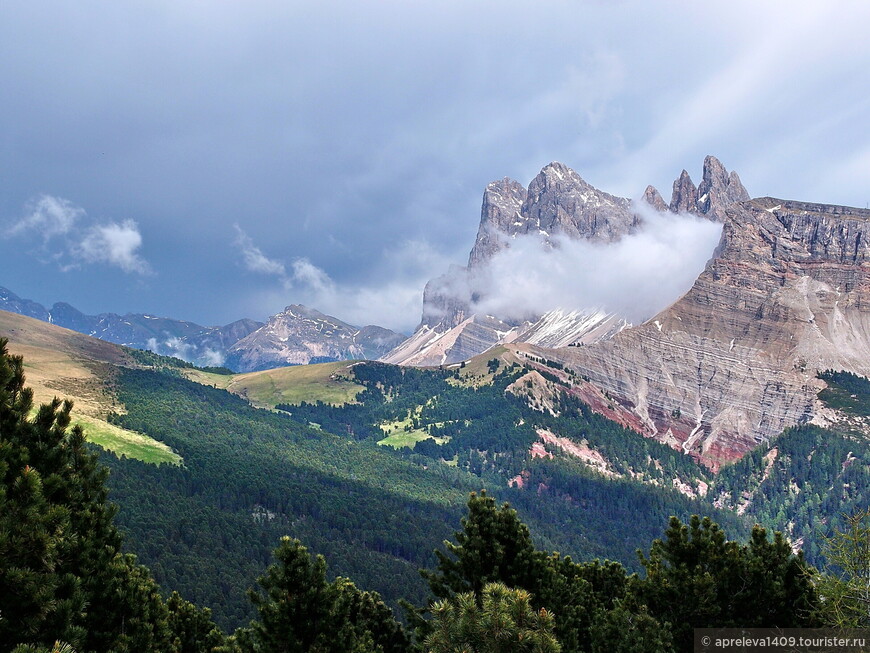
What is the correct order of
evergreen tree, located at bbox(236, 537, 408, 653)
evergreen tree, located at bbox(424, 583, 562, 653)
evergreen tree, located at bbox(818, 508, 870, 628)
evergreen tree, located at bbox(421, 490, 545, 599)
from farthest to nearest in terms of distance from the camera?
evergreen tree, located at bbox(421, 490, 545, 599) → evergreen tree, located at bbox(236, 537, 408, 653) → evergreen tree, located at bbox(818, 508, 870, 628) → evergreen tree, located at bbox(424, 583, 562, 653)

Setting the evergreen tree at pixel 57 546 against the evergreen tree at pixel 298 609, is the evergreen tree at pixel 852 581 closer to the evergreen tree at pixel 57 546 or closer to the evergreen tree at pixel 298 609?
the evergreen tree at pixel 298 609

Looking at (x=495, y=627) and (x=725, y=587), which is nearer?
(x=495, y=627)

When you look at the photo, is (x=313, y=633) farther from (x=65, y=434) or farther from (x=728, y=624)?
(x=728, y=624)

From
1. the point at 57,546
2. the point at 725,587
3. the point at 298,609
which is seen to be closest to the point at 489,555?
the point at 298,609

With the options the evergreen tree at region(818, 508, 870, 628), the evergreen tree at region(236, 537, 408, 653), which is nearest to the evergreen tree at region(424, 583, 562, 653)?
the evergreen tree at region(236, 537, 408, 653)

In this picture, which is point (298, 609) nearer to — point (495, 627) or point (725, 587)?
point (495, 627)

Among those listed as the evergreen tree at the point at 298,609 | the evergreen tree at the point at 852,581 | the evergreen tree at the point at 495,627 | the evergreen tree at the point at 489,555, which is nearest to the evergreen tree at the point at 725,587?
the evergreen tree at the point at 852,581

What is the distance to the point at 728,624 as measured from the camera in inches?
1121

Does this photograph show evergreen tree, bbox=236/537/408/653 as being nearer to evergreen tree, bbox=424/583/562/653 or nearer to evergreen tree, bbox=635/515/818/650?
evergreen tree, bbox=424/583/562/653

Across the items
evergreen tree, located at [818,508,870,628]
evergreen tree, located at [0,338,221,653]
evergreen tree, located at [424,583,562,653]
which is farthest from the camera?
evergreen tree, located at [818,508,870,628]

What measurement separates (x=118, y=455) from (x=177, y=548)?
7494 centimetres

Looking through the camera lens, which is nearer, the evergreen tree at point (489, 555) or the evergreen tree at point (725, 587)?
the evergreen tree at point (489, 555)

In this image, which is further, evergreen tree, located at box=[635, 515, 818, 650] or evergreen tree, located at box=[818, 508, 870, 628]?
evergreen tree, located at box=[635, 515, 818, 650]

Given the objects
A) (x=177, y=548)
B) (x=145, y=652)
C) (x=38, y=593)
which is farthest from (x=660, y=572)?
(x=177, y=548)
